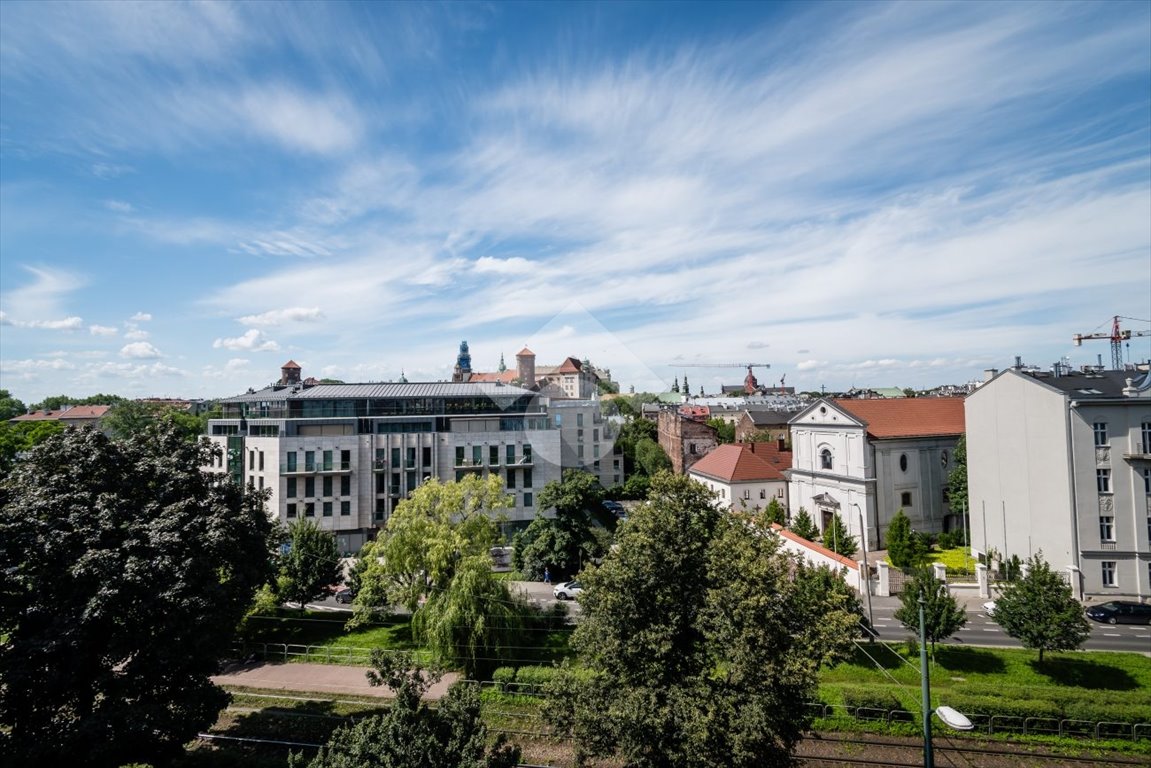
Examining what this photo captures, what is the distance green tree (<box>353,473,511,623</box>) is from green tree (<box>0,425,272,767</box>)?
867 cm

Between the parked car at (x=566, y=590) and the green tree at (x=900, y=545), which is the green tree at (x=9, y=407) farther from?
the green tree at (x=900, y=545)

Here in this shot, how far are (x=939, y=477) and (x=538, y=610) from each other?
36.6m

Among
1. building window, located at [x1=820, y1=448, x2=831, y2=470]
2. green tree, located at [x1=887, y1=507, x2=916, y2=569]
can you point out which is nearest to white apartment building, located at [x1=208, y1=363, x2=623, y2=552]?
building window, located at [x1=820, y1=448, x2=831, y2=470]

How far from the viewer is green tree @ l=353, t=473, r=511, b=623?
24859 mm

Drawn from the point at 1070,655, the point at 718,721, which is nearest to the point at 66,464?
the point at 718,721

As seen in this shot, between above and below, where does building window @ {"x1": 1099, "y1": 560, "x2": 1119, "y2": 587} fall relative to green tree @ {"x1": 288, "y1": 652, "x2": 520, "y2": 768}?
below

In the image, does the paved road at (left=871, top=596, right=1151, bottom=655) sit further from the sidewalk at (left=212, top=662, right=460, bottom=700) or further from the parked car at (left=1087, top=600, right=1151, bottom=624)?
the sidewalk at (left=212, top=662, right=460, bottom=700)

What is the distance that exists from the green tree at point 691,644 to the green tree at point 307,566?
20.8 metres

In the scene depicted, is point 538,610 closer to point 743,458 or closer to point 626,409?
point 743,458

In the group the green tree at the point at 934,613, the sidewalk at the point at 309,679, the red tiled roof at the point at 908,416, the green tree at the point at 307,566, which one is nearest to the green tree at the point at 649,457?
the red tiled roof at the point at 908,416

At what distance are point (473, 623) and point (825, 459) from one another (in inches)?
1360

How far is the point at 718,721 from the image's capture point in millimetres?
11961

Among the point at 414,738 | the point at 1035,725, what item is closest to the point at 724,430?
the point at 1035,725

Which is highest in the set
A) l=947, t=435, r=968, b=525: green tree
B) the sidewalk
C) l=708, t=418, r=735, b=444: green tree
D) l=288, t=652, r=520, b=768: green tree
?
l=708, t=418, r=735, b=444: green tree
